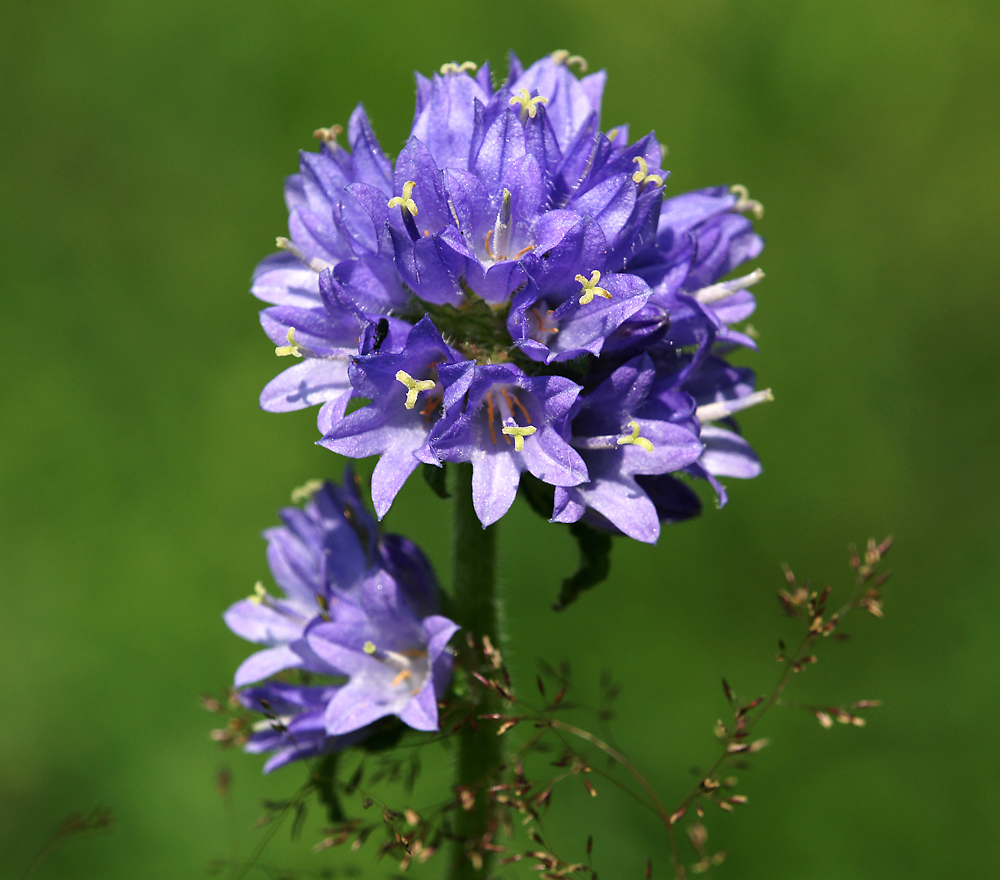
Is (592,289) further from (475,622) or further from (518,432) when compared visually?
(475,622)

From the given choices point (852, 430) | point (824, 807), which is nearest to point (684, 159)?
point (852, 430)

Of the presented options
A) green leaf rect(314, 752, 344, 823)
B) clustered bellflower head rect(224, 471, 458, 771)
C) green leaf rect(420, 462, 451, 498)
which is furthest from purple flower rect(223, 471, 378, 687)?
green leaf rect(420, 462, 451, 498)

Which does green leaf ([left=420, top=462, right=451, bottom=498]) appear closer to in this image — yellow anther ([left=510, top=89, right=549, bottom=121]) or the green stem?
the green stem

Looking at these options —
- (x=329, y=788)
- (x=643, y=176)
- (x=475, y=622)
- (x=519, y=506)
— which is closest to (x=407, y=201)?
(x=643, y=176)

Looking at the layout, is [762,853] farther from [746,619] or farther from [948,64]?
[948,64]

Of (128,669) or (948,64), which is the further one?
(948,64)

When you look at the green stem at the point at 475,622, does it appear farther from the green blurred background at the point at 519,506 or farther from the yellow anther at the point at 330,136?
the green blurred background at the point at 519,506

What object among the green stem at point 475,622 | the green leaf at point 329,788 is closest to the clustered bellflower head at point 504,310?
the green stem at point 475,622
